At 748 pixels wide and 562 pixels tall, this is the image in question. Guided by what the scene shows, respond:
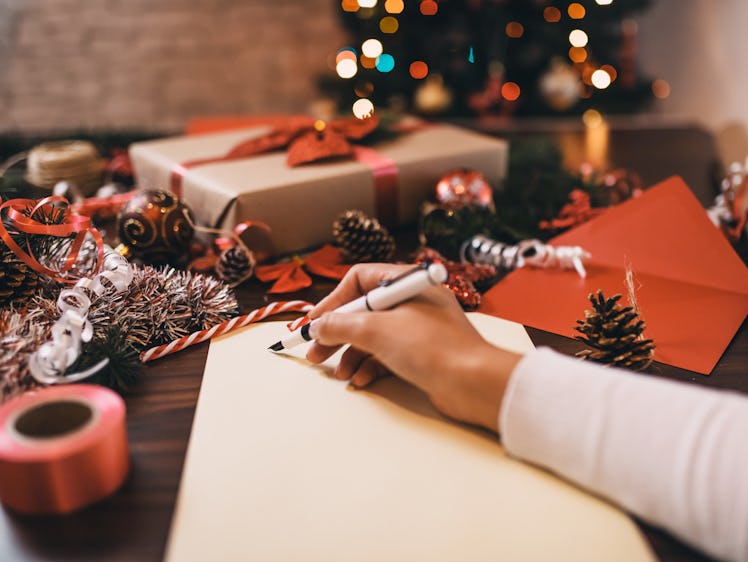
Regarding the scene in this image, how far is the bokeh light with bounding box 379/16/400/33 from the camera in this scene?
2.36m

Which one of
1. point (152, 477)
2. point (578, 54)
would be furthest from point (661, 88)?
point (152, 477)

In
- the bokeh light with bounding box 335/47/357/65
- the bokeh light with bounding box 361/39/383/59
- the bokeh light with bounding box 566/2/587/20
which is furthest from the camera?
the bokeh light with bounding box 335/47/357/65

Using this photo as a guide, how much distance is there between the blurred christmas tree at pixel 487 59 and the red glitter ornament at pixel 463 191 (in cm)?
127

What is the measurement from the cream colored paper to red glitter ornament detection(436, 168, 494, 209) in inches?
19.7

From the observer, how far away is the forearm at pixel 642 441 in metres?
0.45

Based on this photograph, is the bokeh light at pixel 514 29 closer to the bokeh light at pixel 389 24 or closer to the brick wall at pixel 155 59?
the bokeh light at pixel 389 24

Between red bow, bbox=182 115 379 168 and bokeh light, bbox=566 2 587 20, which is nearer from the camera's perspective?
red bow, bbox=182 115 379 168

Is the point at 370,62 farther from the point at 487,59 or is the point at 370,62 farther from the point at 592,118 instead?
the point at 592,118

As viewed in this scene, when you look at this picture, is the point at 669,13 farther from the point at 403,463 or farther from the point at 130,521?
the point at 130,521

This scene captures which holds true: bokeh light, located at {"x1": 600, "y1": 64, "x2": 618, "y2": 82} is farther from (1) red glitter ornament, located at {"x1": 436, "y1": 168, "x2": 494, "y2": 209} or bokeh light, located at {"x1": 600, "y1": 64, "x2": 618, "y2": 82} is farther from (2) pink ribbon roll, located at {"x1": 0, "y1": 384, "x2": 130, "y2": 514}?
(2) pink ribbon roll, located at {"x1": 0, "y1": 384, "x2": 130, "y2": 514}

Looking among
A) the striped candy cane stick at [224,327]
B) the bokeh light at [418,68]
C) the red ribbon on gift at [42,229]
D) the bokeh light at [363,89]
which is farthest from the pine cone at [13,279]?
the bokeh light at [418,68]

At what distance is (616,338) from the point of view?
2.25 feet

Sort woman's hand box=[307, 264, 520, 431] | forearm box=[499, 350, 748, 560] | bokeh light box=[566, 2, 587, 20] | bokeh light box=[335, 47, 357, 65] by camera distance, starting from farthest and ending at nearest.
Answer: bokeh light box=[335, 47, 357, 65] < bokeh light box=[566, 2, 587, 20] < woman's hand box=[307, 264, 520, 431] < forearm box=[499, 350, 748, 560]

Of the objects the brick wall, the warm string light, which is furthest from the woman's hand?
the brick wall
